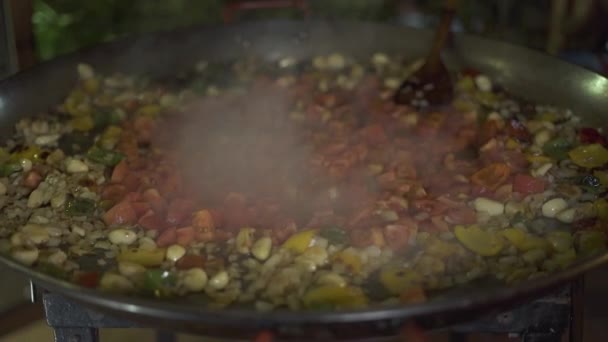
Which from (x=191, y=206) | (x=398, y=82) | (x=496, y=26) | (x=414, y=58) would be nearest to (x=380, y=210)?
(x=191, y=206)

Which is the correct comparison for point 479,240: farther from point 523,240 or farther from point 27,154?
point 27,154

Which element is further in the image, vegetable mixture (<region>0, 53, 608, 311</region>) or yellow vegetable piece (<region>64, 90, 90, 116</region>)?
yellow vegetable piece (<region>64, 90, 90, 116</region>)

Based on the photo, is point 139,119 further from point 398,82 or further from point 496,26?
point 496,26

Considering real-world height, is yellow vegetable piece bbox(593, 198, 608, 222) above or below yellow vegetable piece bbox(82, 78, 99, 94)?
below

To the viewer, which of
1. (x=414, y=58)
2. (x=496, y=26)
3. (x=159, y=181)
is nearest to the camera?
(x=159, y=181)

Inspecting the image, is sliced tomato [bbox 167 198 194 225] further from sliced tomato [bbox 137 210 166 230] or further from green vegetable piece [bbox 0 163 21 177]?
green vegetable piece [bbox 0 163 21 177]

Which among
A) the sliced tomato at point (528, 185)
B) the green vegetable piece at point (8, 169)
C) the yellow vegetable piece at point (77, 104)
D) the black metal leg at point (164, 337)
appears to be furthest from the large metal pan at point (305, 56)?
the black metal leg at point (164, 337)

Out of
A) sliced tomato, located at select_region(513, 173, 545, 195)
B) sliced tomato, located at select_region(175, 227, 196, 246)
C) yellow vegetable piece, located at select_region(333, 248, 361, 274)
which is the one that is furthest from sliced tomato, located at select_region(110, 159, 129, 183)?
sliced tomato, located at select_region(513, 173, 545, 195)
